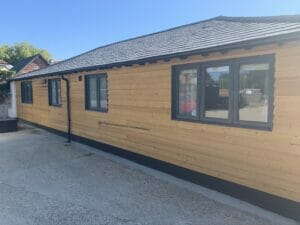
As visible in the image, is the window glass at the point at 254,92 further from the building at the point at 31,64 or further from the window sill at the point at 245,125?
the building at the point at 31,64

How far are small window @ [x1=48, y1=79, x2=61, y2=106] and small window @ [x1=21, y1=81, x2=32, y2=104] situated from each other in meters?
2.85

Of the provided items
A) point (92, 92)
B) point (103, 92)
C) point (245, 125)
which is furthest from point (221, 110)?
point (92, 92)

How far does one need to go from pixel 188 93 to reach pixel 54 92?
7709mm

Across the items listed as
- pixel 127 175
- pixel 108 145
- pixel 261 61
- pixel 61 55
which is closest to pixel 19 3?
pixel 108 145

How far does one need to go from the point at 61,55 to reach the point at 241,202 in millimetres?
62836

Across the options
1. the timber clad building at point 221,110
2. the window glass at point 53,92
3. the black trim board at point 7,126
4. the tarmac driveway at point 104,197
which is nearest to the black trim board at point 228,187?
the timber clad building at point 221,110

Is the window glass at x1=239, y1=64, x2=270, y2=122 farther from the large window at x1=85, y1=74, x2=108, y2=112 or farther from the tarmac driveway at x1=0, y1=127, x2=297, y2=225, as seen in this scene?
the large window at x1=85, y1=74, x2=108, y2=112

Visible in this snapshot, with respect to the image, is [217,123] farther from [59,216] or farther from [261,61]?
[59,216]

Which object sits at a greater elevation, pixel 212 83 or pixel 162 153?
pixel 212 83

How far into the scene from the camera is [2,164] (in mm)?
7590

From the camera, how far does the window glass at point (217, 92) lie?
529 cm

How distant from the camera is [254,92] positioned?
4848 mm

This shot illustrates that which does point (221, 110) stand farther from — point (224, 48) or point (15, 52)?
point (15, 52)

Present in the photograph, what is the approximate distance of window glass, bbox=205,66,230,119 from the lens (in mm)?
5293
